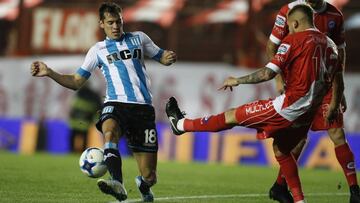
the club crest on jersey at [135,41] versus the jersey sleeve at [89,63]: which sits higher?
the club crest on jersey at [135,41]

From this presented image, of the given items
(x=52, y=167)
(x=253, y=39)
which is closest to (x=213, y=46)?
(x=253, y=39)

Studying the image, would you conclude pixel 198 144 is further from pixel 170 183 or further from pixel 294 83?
pixel 294 83

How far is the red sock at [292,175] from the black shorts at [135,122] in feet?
4.59

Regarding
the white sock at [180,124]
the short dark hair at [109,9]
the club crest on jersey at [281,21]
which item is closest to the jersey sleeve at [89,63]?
the short dark hair at [109,9]

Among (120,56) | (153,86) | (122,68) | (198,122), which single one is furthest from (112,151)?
(153,86)

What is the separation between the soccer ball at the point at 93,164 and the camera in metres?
8.85

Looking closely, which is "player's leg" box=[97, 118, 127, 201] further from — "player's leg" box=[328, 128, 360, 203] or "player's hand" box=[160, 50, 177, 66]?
"player's leg" box=[328, 128, 360, 203]

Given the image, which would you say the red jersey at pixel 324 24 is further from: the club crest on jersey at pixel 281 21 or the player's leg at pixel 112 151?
the player's leg at pixel 112 151

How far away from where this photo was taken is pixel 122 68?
30.4 ft

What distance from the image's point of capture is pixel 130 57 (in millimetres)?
9289

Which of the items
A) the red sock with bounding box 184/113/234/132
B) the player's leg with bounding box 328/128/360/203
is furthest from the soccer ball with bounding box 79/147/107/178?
the player's leg with bounding box 328/128/360/203

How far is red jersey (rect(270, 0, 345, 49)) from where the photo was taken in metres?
9.62

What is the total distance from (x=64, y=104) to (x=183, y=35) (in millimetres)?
6438

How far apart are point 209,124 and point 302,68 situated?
1015 millimetres
